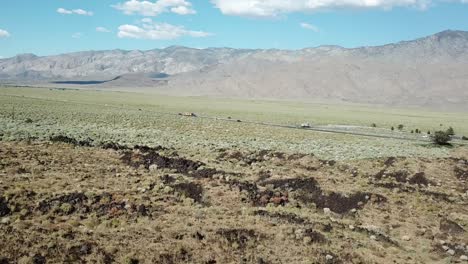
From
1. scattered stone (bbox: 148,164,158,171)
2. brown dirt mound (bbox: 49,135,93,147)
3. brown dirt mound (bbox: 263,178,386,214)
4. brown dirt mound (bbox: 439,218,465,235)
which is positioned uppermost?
brown dirt mound (bbox: 49,135,93,147)

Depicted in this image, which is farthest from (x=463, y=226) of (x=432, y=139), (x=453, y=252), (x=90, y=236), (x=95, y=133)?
(x=432, y=139)

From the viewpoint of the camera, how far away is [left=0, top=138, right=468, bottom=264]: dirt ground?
36.9 feet

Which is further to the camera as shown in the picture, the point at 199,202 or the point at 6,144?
the point at 6,144

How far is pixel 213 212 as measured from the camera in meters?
14.5

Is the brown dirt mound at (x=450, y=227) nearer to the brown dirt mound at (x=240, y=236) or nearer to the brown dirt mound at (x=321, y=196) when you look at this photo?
the brown dirt mound at (x=321, y=196)


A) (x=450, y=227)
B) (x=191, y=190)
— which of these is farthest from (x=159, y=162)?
(x=450, y=227)

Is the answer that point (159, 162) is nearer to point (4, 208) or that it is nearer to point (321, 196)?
point (321, 196)

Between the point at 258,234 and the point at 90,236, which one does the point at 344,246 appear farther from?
the point at 90,236

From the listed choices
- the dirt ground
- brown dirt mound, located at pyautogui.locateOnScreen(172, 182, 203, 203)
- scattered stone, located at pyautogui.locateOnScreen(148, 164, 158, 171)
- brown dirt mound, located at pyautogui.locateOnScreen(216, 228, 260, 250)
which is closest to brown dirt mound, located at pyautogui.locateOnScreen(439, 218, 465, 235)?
the dirt ground

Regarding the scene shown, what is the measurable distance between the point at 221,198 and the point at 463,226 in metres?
8.23

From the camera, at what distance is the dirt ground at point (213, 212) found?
11250 mm

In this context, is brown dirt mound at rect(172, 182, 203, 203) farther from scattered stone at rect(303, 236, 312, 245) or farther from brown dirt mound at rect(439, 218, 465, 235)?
brown dirt mound at rect(439, 218, 465, 235)

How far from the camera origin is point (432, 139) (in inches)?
1834

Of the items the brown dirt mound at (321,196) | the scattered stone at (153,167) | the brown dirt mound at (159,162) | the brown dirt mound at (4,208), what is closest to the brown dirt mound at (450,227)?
the brown dirt mound at (321,196)
